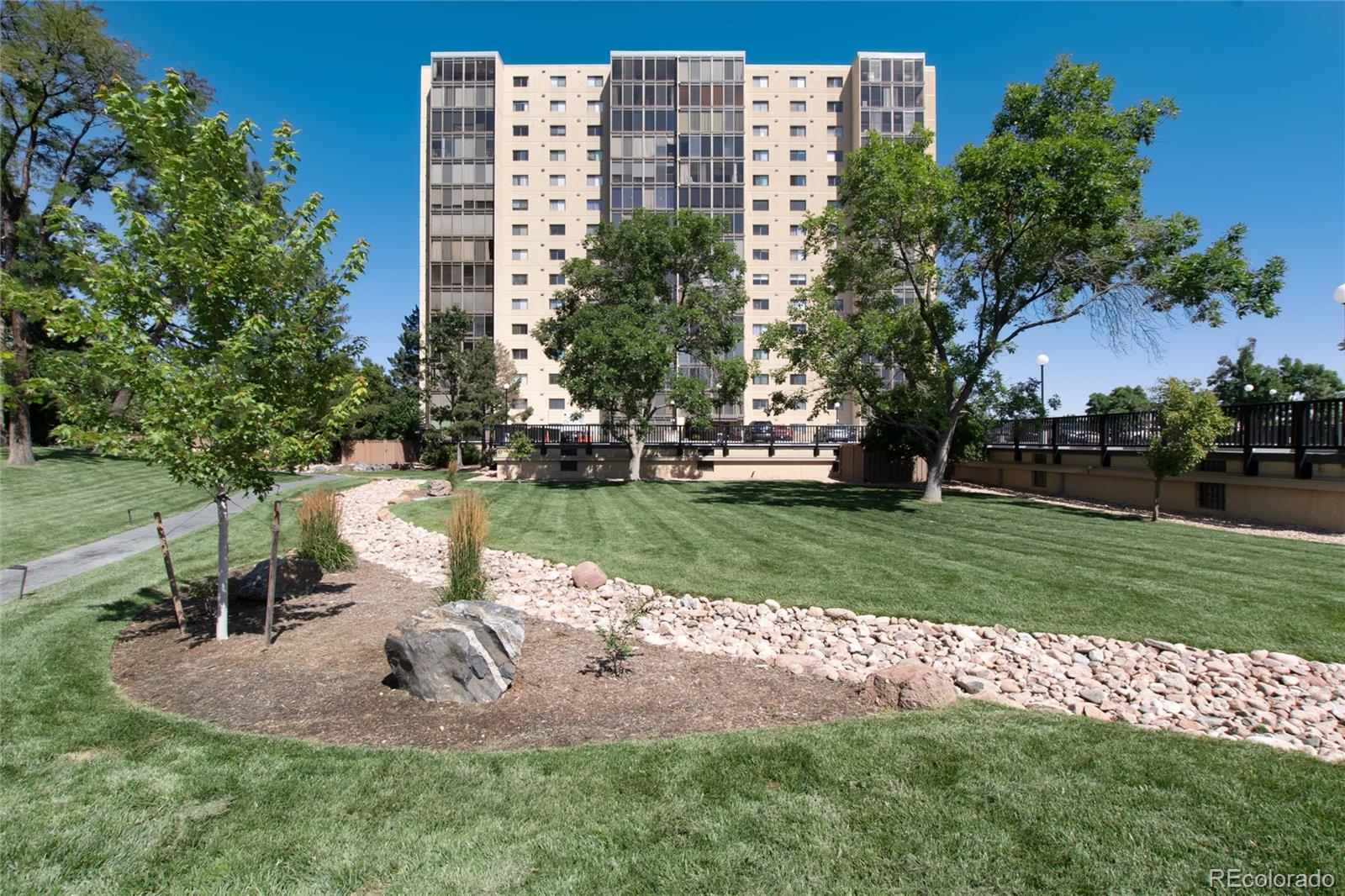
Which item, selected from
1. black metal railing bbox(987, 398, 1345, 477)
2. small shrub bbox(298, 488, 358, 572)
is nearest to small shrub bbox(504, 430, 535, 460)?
small shrub bbox(298, 488, 358, 572)

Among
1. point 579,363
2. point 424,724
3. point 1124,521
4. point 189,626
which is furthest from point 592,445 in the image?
point 424,724

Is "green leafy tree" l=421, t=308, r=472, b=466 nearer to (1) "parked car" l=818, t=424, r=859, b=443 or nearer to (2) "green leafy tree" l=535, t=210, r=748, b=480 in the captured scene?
(2) "green leafy tree" l=535, t=210, r=748, b=480

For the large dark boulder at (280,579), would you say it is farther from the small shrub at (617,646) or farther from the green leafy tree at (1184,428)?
the green leafy tree at (1184,428)

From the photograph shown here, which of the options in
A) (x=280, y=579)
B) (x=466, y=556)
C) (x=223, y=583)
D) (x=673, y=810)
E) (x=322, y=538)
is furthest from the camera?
(x=322, y=538)

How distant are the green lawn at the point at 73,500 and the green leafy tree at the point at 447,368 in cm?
1384

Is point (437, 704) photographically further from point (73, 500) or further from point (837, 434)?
point (837, 434)

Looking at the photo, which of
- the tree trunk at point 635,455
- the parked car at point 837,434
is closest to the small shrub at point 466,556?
the tree trunk at point 635,455

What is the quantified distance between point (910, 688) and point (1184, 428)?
12.2 m

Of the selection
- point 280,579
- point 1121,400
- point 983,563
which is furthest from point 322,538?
point 1121,400

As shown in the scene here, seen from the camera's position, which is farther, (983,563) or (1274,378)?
(1274,378)

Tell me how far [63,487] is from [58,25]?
1787cm

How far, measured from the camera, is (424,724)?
462 cm

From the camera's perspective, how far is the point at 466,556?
725 centimetres

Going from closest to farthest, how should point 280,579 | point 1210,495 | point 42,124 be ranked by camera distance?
point 280,579 < point 1210,495 < point 42,124
